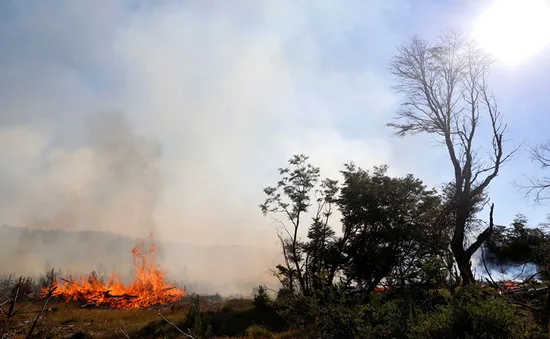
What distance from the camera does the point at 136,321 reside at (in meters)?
19.8

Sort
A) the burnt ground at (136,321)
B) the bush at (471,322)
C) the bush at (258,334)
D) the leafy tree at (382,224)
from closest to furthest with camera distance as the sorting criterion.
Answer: the bush at (471,322)
the bush at (258,334)
the burnt ground at (136,321)
the leafy tree at (382,224)

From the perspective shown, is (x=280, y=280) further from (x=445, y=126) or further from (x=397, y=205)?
(x=445, y=126)

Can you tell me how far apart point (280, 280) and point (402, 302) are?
A: 17.6 m

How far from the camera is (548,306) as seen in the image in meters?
5.78

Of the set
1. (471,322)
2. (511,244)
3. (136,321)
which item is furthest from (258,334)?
(511,244)

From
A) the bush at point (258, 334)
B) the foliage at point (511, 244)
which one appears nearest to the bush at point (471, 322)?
the bush at point (258, 334)

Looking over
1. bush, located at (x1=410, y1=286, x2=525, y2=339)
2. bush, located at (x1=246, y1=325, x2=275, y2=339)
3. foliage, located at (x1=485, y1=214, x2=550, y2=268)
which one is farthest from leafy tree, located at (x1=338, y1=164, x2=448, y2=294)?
bush, located at (x1=410, y1=286, x2=525, y2=339)

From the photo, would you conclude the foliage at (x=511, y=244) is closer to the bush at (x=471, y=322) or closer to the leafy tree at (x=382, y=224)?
the leafy tree at (x=382, y=224)

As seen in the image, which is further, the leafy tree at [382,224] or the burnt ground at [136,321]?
the leafy tree at [382,224]

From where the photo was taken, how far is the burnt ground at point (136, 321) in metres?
16.4

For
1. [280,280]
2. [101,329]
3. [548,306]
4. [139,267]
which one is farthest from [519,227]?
[139,267]

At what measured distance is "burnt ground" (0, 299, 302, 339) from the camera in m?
16.4

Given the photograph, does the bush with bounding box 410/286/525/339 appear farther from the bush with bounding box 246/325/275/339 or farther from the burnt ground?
→ the bush with bounding box 246/325/275/339

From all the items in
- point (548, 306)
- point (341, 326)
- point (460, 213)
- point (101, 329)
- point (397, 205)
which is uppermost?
point (397, 205)
